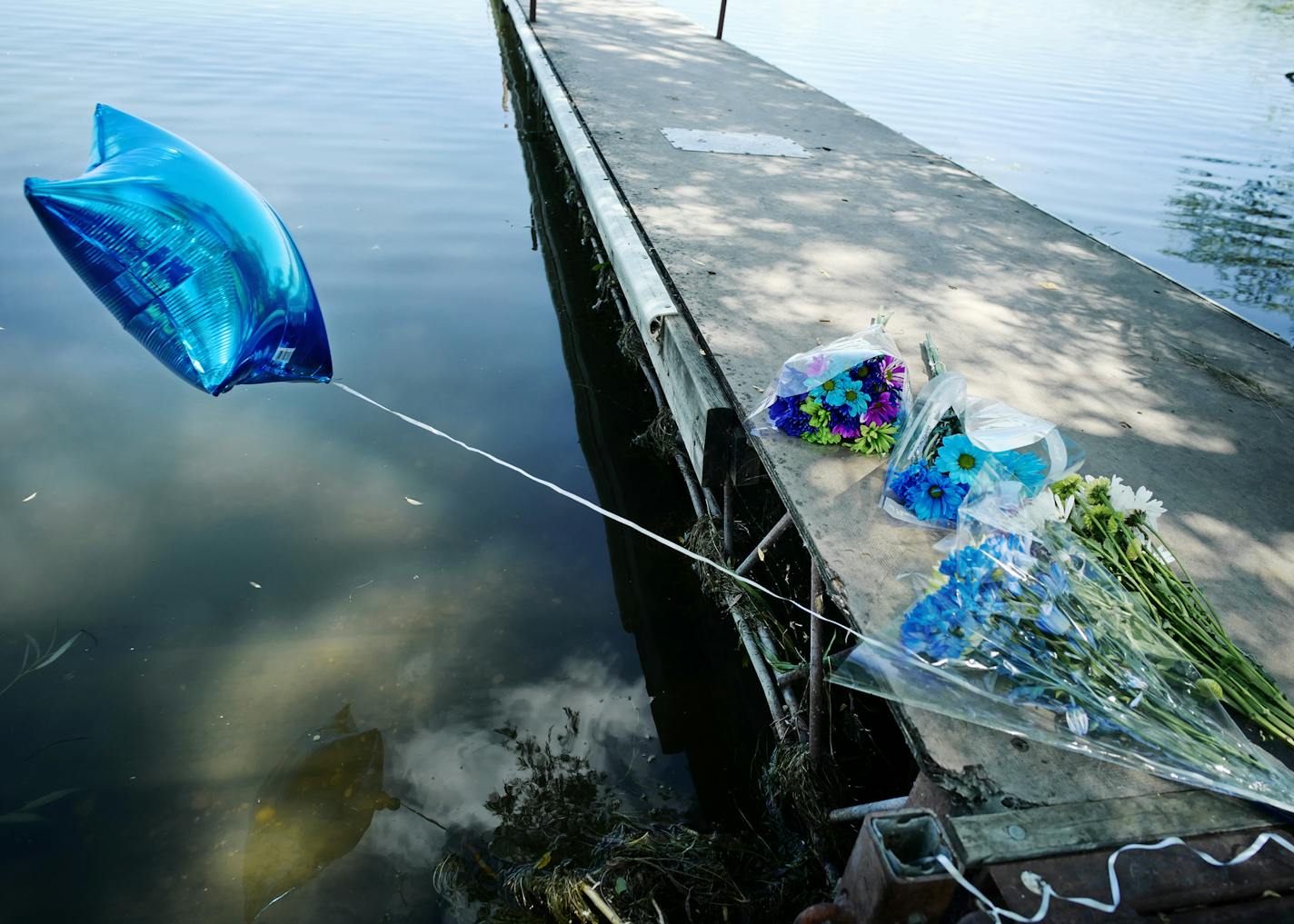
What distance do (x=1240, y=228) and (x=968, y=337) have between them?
7.24 m

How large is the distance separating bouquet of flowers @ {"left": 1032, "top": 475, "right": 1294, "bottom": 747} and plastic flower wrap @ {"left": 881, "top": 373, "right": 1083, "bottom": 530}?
0.16m

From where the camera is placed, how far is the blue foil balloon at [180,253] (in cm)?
278

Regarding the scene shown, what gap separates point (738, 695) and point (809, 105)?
272 inches

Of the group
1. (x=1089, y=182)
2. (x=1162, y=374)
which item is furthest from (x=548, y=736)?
(x=1089, y=182)

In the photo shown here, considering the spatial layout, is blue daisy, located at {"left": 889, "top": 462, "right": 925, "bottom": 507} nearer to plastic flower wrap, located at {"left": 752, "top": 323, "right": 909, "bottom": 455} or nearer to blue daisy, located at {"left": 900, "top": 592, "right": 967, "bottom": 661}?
plastic flower wrap, located at {"left": 752, "top": 323, "right": 909, "bottom": 455}

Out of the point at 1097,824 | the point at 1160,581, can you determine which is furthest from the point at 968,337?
the point at 1097,824

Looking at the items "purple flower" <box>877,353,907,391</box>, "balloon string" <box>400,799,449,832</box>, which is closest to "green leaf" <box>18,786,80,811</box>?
"balloon string" <box>400,799,449,832</box>

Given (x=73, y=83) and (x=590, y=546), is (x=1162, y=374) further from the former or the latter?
(x=73, y=83)

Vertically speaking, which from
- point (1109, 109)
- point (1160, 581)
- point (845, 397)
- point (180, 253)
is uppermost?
point (1109, 109)

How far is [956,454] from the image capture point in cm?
267

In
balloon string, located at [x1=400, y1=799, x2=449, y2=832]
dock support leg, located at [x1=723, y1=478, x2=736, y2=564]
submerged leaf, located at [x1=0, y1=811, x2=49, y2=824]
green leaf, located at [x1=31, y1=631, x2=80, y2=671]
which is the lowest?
submerged leaf, located at [x1=0, y1=811, x2=49, y2=824]

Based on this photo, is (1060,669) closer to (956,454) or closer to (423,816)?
(956,454)

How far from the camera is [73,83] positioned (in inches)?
430

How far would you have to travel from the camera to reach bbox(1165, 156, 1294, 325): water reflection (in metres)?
7.64
